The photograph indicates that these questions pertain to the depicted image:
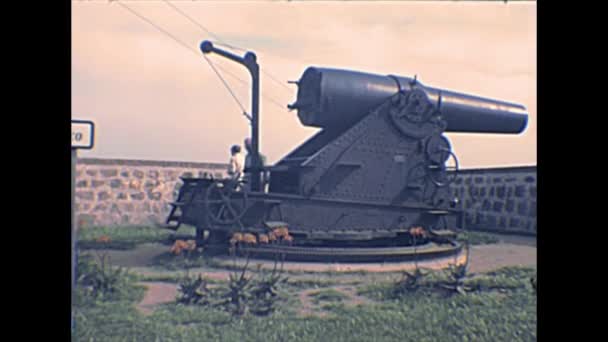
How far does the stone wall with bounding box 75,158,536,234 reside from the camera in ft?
33.1

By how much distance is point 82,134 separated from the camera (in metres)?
3.63

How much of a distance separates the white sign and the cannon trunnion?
9.84 ft

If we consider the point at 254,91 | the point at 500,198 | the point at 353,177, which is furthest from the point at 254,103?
the point at 500,198

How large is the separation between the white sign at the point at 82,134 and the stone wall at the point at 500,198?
7.51m

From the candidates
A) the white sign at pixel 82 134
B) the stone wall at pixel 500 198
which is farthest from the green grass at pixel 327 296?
the stone wall at pixel 500 198

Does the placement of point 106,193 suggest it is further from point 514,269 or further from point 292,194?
point 514,269

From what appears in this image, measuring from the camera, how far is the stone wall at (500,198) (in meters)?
10.7

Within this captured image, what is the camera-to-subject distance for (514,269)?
6.31m

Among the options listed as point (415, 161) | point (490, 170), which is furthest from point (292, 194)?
point (490, 170)

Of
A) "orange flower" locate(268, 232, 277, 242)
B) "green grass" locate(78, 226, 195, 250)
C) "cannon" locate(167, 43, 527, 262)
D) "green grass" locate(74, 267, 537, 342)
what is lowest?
"green grass" locate(74, 267, 537, 342)

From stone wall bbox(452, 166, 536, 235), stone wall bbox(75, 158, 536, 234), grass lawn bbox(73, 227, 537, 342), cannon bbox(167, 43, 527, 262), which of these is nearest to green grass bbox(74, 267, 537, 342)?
grass lawn bbox(73, 227, 537, 342)

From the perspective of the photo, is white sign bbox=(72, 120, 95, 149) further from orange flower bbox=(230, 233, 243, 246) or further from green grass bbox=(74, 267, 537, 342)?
orange flower bbox=(230, 233, 243, 246)

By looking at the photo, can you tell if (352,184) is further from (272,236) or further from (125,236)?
(125,236)

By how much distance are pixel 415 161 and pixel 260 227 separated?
7.55ft
